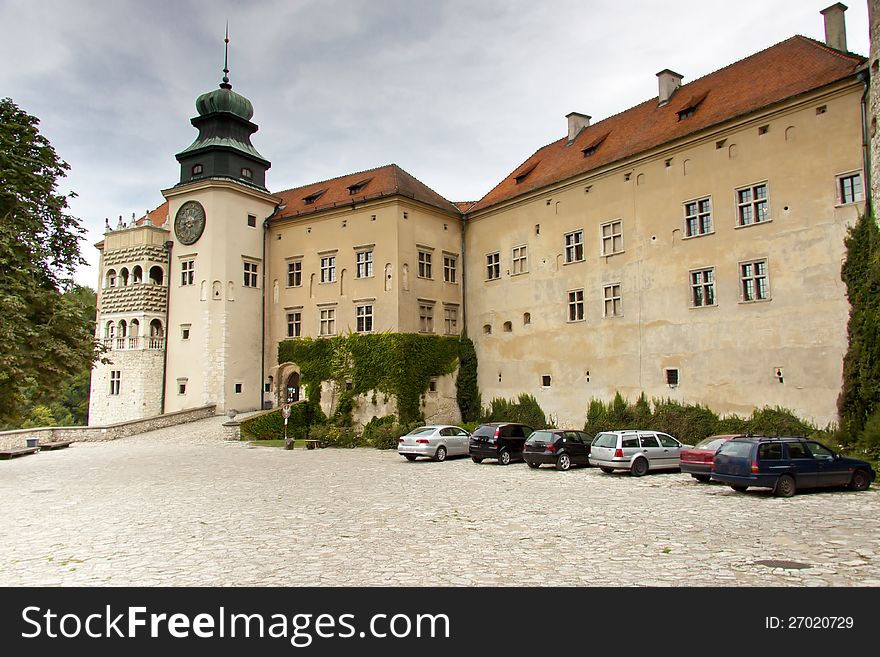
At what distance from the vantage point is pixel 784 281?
2356 cm

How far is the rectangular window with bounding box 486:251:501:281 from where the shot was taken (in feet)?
120

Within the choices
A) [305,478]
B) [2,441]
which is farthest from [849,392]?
[2,441]

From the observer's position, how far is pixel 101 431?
3384cm

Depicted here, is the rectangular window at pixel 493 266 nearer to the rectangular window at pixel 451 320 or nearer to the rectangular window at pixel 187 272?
the rectangular window at pixel 451 320

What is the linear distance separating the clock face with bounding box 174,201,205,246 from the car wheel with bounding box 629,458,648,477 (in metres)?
30.0

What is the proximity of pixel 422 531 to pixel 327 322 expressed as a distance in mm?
28277

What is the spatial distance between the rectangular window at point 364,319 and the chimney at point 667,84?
60.8 feet

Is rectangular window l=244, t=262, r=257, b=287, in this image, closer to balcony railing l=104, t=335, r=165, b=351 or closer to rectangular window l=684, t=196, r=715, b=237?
balcony railing l=104, t=335, r=165, b=351

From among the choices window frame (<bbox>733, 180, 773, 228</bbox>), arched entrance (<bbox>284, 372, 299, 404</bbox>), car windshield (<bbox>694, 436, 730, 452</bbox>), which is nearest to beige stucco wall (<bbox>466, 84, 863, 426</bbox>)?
window frame (<bbox>733, 180, 773, 228</bbox>)

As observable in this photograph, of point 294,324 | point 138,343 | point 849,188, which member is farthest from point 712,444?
point 138,343

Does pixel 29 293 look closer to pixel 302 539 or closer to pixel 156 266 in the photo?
pixel 302 539

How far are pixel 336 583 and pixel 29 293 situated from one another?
52.5 ft

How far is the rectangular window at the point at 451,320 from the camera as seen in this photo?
37812 millimetres

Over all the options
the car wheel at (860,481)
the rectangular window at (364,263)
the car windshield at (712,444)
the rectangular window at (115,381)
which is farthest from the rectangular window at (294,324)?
the car wheel at (860,481)
